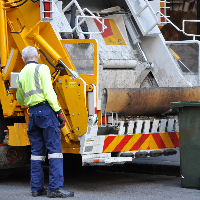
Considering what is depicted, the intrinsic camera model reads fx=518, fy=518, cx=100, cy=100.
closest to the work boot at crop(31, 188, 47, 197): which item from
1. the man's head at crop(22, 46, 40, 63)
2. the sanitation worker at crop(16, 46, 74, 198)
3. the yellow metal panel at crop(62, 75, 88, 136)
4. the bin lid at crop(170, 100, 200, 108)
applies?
the sanitation worker at crop(16, 46, 74, 198)

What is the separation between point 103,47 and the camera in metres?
6.36

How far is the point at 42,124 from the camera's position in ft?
16.1

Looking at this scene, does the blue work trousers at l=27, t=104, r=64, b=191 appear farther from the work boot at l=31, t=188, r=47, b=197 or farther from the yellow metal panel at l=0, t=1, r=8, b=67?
the yellow metal panel at l=0, t=1, r=8, b=67

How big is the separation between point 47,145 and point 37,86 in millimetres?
570

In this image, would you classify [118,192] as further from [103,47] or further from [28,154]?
[103,47]

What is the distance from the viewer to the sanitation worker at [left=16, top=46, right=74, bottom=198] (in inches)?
193

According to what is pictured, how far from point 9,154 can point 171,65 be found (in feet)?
7.40

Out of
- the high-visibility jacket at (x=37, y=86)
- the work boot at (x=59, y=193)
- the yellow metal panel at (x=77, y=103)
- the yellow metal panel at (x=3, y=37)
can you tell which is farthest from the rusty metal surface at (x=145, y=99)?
the yellow metal panel at (x=3, y=37)

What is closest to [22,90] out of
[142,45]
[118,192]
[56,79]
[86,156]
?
[56,79]

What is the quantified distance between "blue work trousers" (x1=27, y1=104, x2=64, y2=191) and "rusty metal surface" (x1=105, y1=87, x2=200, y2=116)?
2.38ft

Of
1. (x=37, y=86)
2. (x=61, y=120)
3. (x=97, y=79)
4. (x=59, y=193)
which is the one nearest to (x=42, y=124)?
(x=61, y=120)

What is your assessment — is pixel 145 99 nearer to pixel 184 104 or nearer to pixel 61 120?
pixel 184 104

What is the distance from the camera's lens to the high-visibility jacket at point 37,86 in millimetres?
4891

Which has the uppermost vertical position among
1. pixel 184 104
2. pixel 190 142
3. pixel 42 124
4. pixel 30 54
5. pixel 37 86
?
pixel 30 54
